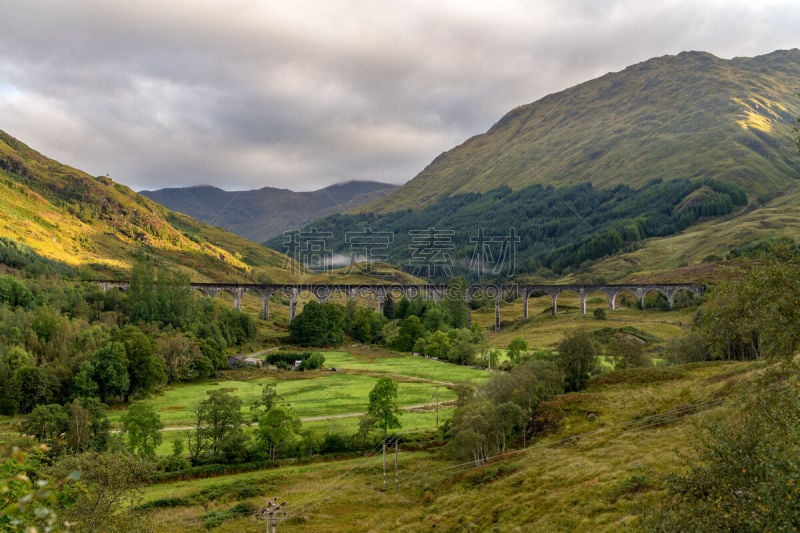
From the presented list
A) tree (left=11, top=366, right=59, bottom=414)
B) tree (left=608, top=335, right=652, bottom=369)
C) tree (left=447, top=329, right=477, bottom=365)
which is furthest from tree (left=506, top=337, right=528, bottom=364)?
tree (left=11, top=366, right=59, bottom=414)

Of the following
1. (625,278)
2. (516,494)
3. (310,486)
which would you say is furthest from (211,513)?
(625,278)

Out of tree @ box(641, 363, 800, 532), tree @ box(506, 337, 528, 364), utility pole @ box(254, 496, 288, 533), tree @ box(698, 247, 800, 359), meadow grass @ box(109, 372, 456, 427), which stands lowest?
meadow grass @ box(109, 372, 456, 427)

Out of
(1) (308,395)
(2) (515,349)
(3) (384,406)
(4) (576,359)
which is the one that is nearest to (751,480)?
(3) (384,406)

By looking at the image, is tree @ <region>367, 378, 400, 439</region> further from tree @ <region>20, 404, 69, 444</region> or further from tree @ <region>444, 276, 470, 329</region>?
tree @ <region>444, 276, 470, 329</region>

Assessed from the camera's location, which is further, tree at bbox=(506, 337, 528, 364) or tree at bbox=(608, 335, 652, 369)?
tree at bbox=(506, 337, 528, 364)

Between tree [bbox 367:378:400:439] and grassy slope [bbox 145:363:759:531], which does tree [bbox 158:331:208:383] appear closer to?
grassy slope [bbox 145:363:759:531]

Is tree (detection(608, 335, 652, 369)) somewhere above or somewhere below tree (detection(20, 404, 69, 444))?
above

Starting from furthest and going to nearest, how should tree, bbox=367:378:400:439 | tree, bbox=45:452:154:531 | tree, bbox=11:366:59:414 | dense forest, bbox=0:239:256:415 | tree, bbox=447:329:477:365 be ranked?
tree, bbox=447:329:477:365 → dense forest, bbox=0:239:256:415 → tree, bbox=11:366:59:414 → tree, bbox=367:378:400:439 → tree, bbox=45:452:154:531

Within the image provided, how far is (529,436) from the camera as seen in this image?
49281 millimetres

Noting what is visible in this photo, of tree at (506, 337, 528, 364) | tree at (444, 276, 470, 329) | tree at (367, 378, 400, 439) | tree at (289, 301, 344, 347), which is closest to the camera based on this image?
tree at (367, 378, 400, 439)

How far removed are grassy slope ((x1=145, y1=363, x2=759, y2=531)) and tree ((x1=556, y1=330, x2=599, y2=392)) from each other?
6738mm

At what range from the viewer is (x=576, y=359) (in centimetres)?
6050

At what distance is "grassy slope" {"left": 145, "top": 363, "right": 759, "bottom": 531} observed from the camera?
30281mm

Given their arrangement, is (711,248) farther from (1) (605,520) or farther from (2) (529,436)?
(1) (605,520)
